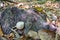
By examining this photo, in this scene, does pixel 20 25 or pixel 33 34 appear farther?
pixel 20 25

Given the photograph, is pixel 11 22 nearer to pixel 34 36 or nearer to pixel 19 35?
pixel 19 35

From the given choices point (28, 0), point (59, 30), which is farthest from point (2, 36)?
point (28, 0)

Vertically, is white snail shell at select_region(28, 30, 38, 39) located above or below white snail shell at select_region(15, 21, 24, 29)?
below

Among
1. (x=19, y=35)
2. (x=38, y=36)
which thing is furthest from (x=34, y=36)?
(x=19, y=35)

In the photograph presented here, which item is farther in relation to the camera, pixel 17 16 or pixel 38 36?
pixel 17 16

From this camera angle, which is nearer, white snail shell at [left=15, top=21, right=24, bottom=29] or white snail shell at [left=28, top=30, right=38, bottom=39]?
white snail shell at [left=28, top=30, right=38, bottom=39]

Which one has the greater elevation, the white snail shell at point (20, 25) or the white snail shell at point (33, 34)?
the white snail shell at point (20, 25)

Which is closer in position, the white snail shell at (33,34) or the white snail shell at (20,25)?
the white snail shell at (33,34)

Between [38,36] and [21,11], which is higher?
[21,11]

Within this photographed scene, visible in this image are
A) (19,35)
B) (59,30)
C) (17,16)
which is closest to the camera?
(59,30)

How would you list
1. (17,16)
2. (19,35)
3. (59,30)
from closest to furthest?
(59,30), (19,35), (17,16)
